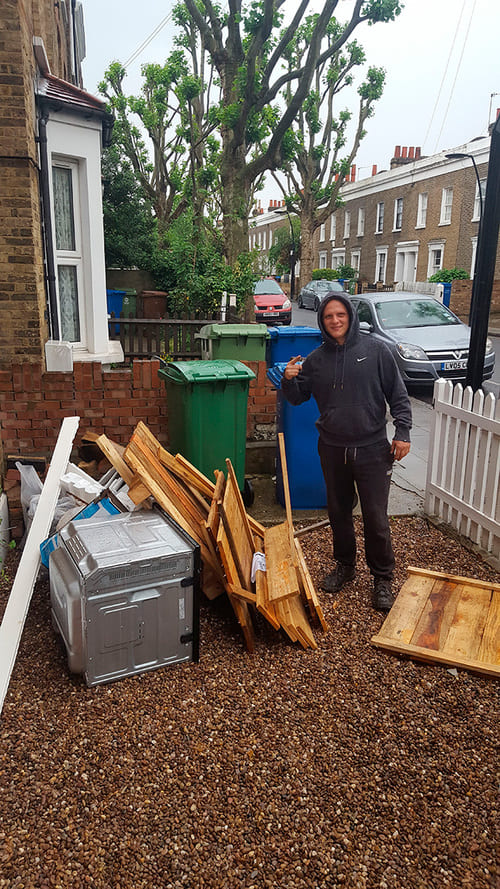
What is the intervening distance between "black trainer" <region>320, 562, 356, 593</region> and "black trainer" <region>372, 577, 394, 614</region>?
25cm

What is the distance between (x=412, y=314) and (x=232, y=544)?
1005cm

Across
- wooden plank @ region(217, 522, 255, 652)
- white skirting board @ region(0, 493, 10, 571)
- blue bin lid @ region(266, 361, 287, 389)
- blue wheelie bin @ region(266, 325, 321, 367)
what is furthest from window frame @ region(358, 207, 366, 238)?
wooden plank @ region(217, 522, 255, 652)

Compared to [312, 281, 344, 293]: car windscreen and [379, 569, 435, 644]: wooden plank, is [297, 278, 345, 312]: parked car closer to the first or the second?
[312, 281, 344, 293]: car windscreen

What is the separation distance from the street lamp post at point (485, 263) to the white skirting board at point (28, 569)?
338 cm

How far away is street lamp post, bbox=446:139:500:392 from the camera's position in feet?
16.9

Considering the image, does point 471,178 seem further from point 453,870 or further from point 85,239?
point 453,870

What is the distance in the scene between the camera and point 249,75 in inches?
503

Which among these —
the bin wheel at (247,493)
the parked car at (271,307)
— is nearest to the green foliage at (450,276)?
the parked car at (271,307)

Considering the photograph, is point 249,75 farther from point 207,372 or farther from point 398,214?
point 398,214

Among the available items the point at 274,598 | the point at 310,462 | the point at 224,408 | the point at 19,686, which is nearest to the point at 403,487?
the point at 310,462

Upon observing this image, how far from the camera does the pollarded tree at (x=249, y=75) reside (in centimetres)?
1298

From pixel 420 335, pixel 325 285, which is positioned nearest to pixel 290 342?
pixel 420 335

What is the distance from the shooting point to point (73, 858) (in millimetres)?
2205

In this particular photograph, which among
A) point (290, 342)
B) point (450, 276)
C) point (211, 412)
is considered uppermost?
point (450, 276)
